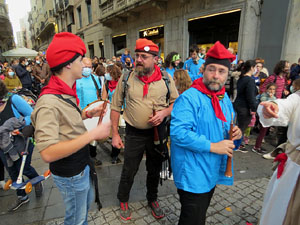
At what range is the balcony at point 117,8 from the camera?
514 inches

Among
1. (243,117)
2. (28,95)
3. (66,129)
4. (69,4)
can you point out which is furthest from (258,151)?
(69,4)

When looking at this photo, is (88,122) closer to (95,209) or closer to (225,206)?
(95,209)

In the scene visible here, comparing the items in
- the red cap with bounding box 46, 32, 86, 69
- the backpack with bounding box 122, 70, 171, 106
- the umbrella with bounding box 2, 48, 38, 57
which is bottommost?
the backpack with bounding box 122, 70, 171, 106

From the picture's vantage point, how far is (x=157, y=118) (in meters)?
2.24

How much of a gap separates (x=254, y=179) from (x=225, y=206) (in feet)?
3.41

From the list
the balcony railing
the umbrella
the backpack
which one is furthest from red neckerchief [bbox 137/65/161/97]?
the umbrella

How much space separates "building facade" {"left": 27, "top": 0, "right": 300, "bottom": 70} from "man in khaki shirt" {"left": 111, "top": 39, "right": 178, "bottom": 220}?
707cm

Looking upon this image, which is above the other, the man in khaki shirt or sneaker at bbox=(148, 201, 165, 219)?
the man in khaki shirt

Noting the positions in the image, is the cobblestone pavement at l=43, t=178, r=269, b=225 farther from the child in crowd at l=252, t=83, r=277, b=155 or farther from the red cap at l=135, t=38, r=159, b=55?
the red cap at l=135, t=38, r=159, b=55

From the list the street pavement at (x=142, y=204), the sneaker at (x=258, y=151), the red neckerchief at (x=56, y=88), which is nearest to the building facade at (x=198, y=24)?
the sneaker at (x=258, y=151)

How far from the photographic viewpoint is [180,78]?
3.85 metres

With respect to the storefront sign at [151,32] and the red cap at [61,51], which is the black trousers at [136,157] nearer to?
the red cap at [61,51]

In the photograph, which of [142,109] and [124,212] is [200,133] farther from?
[124,212]

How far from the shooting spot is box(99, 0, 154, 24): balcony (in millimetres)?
13047
